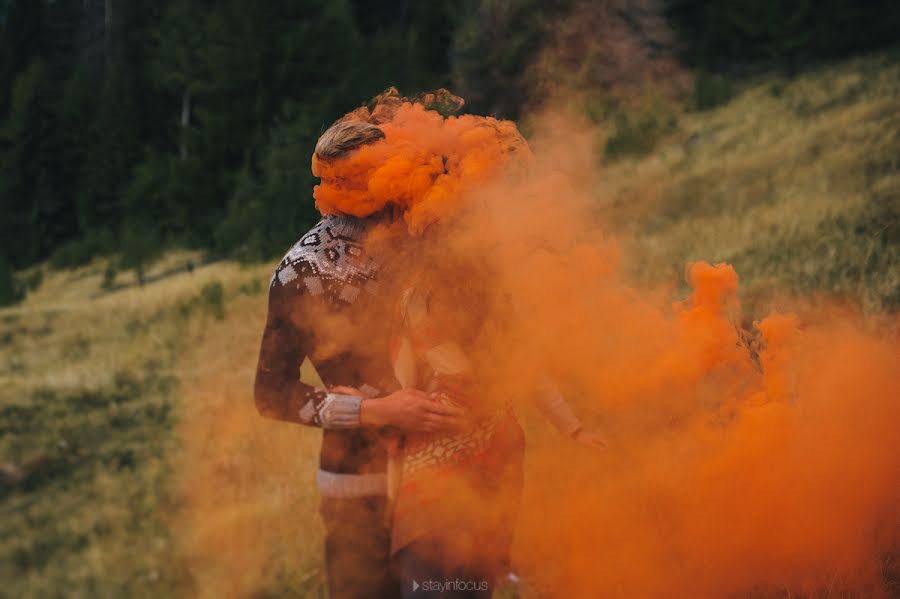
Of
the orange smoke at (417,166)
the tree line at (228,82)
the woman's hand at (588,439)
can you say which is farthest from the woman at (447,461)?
the tree line at (228,82)

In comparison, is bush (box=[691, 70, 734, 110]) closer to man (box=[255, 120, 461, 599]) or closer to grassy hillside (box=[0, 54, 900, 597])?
grassy hillside (box=[0, 54, 900, 597])

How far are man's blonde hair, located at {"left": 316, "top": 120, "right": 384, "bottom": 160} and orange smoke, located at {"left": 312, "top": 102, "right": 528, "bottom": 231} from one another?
0.02m

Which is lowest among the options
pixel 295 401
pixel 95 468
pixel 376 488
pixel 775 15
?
pixel 95 468

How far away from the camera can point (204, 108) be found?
82.8ft

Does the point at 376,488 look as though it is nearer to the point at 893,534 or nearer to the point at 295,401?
the point at 295,401

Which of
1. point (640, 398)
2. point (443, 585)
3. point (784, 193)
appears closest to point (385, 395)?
point (443, 585)

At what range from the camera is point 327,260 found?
2385 millimetres

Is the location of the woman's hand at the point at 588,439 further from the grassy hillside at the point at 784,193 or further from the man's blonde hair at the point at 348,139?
the grassy hillside at the point at 784,193

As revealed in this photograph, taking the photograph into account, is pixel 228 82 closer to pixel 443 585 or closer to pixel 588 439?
pixel 588 439

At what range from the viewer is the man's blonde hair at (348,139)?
7.85 ft

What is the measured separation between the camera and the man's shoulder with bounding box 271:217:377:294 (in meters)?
2.35

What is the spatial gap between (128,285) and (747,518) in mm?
20398

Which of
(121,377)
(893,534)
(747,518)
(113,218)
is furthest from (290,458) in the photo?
(113,218)

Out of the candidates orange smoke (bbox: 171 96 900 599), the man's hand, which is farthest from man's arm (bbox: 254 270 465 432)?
orange smoke (bbox: 171 96 900 599)
